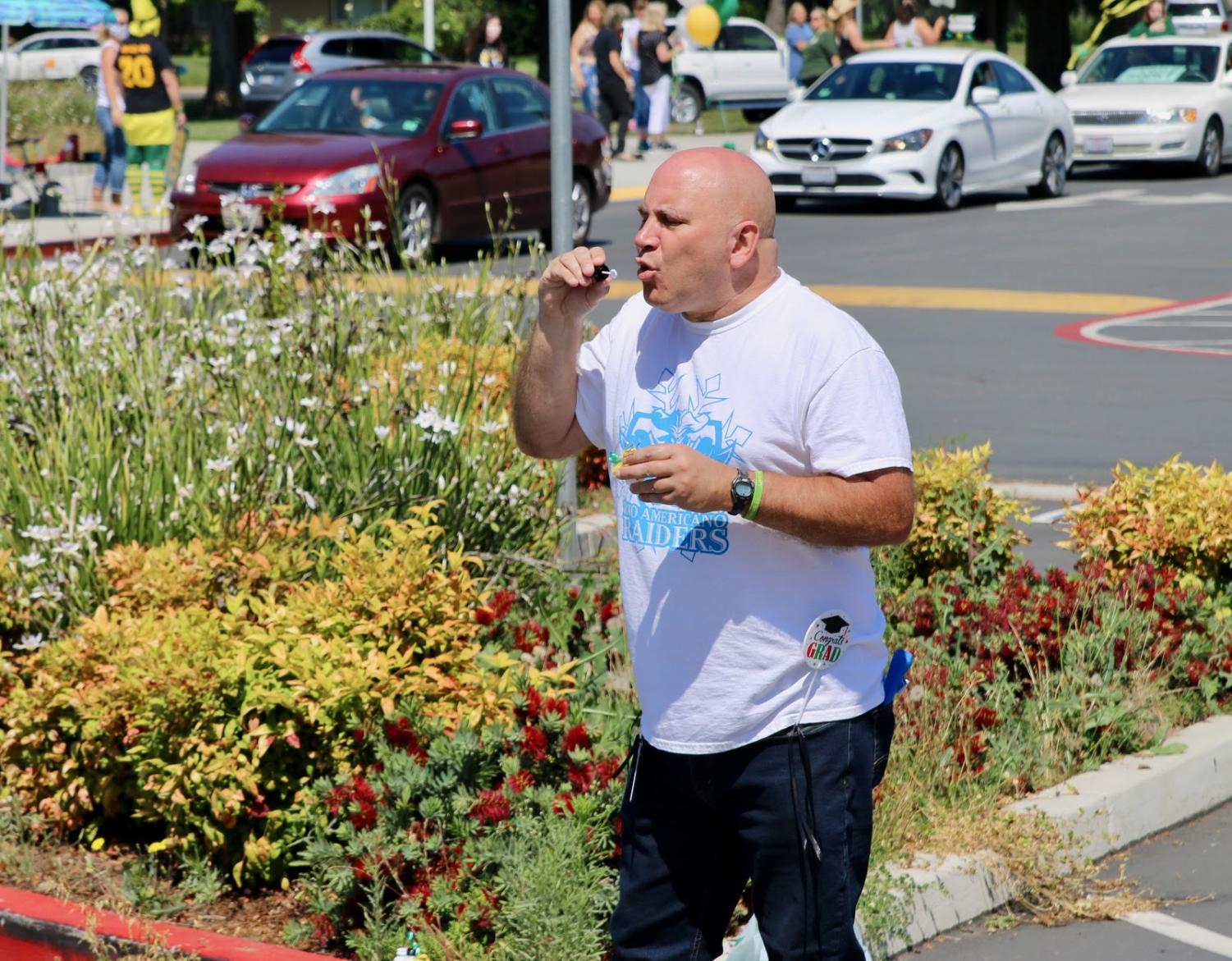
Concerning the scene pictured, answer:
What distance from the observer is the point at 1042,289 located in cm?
1511

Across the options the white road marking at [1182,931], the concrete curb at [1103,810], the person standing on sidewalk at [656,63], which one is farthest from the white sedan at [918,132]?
the white road marking at [1182,931]

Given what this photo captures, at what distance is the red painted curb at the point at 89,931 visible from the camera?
3.85m

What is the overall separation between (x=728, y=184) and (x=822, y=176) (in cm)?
1740

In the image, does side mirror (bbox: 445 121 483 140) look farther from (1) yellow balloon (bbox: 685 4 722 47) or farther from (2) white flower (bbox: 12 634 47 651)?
(1) yellow balloon (bbox: 685 4 722 47)

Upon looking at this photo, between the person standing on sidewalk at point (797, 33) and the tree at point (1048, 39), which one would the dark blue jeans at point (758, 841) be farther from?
the tree at point (1048, 39)

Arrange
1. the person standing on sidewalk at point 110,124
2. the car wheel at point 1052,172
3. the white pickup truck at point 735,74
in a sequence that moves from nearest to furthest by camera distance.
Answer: the person standing on sidewalk at point 110,124 < the car wheel at point 1052,172 < the white pickup truck at point 735,74

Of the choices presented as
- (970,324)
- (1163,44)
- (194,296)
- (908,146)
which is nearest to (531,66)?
(1163,44)

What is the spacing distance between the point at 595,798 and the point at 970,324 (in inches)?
387

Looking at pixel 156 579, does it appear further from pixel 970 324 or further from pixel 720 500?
pixel 970 324

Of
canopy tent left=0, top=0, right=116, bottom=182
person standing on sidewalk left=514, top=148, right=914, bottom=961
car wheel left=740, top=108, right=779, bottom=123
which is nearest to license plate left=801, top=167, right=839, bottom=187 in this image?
canopy tent left=0, top=0, right=116, bottom=182

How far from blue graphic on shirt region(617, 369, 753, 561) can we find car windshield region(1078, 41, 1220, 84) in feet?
76.5

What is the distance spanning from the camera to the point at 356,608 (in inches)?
184

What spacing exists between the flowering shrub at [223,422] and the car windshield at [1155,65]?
19913 millimetres

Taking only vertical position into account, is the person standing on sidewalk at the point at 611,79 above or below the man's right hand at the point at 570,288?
below
